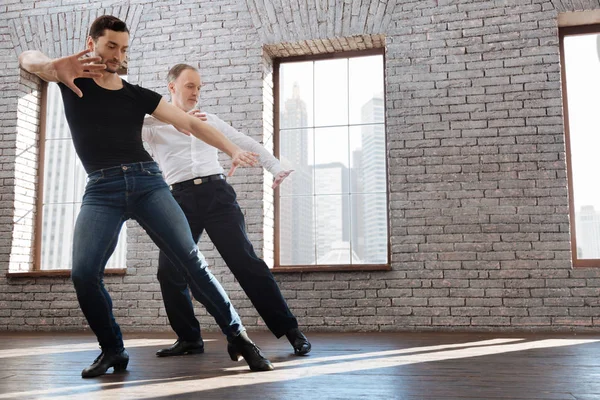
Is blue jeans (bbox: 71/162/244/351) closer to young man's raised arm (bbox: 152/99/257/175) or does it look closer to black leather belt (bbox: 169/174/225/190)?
young man's raised arm (bbox: 152/99/257/175)

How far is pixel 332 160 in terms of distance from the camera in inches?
190

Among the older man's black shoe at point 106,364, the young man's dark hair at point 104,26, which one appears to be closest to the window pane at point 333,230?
the older man's black shoe at point 106,364

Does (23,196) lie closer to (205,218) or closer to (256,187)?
(256,187)

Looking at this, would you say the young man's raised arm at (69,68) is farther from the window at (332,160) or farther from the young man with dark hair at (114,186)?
the window at (332,160)

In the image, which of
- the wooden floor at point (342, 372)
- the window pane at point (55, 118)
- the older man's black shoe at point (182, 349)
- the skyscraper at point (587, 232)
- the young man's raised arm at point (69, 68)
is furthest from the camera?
the window pane at point (55, 118)

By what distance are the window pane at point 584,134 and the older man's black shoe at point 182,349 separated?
2802 mm

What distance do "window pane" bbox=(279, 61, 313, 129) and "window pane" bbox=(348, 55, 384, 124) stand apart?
34 centimetres

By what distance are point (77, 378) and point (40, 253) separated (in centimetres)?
329

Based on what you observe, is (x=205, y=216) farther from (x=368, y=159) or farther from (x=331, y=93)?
(x=331, y=93)

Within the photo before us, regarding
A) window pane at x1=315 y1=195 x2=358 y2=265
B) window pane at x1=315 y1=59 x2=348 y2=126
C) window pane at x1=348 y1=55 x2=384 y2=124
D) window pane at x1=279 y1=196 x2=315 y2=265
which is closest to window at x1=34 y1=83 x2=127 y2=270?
window pane at x1=279 y1=196 x2=315 y2=265

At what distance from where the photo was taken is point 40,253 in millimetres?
5211

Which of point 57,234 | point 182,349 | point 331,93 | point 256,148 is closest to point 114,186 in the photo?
point 256,148

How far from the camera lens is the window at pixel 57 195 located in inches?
205

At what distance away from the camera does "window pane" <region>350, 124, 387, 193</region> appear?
4.73m
